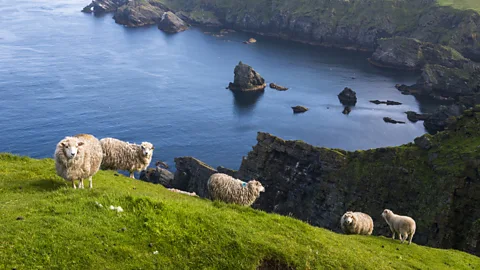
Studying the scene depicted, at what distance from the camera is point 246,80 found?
141125mm

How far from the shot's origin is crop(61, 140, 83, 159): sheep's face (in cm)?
1878

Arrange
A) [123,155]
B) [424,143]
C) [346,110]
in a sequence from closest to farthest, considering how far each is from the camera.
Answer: [123,155] < [424,143] < [346,110]

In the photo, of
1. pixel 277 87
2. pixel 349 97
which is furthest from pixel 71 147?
pixel 277 87

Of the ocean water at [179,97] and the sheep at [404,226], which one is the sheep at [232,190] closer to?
the sheep at [404,226]

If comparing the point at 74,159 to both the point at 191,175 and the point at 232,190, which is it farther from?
the point at 191,175

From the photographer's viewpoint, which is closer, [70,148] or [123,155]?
[70,148]

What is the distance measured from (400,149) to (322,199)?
12.7 m

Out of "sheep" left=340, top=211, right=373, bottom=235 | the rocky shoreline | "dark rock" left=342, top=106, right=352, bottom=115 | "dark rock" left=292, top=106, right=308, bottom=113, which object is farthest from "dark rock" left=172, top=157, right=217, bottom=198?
"dark rock" left=342, top=106, right=352, bottom=115

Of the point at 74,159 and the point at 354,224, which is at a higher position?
the point at 74,159

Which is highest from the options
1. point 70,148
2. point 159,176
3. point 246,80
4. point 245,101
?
point 70,148

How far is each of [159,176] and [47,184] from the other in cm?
6252

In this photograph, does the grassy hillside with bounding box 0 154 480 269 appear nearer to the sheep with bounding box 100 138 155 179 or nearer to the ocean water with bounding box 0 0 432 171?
the sheep with bounding box 100 138 155 179

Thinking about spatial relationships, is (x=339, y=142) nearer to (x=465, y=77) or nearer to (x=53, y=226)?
(x=465, y=77)

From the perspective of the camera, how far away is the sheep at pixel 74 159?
1905cm
